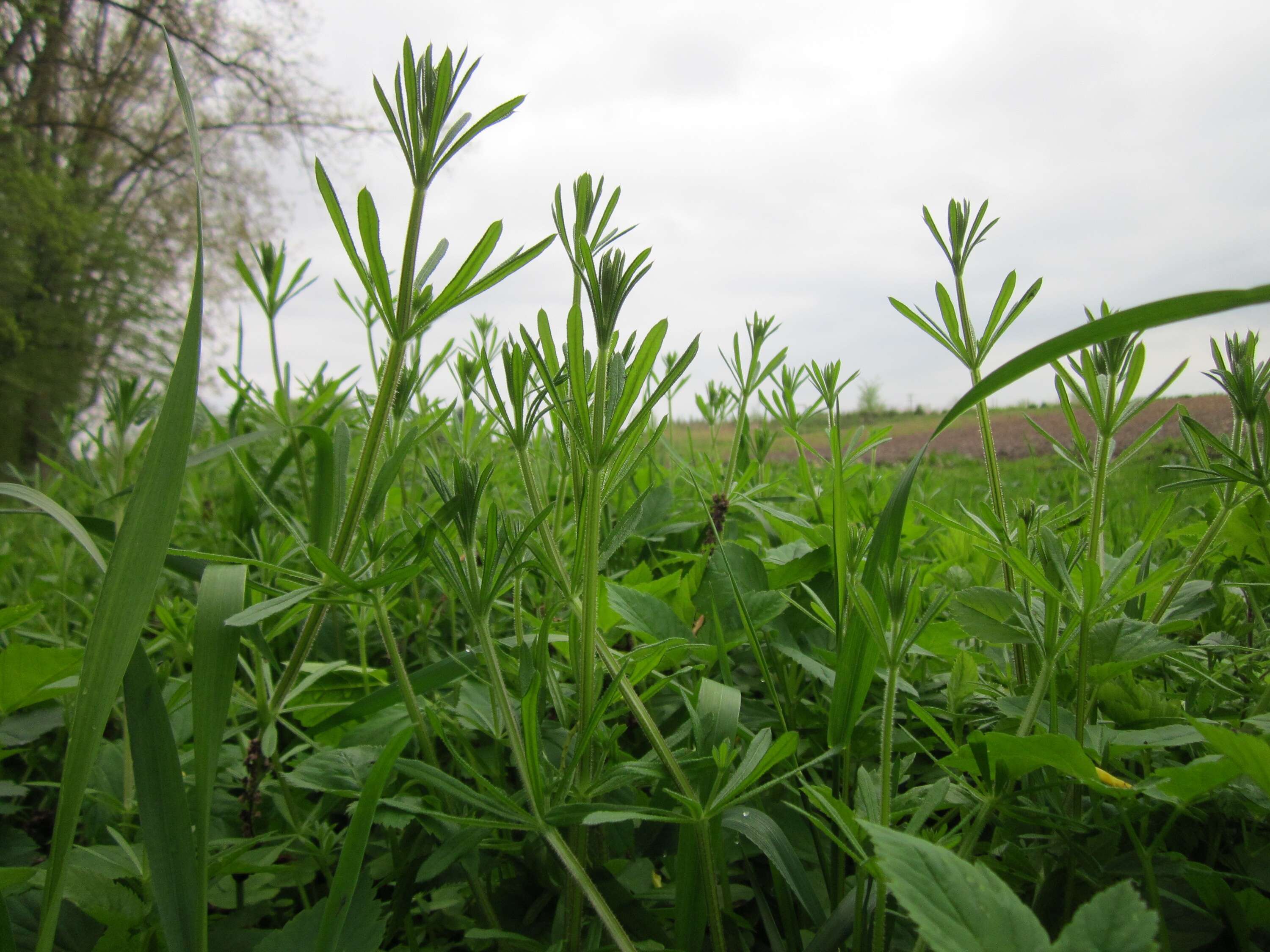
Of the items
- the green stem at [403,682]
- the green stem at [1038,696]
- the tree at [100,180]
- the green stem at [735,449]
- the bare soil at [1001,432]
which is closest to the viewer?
the green stem at [1038,696]

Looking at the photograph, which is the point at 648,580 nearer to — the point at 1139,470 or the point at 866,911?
the point at 866,911

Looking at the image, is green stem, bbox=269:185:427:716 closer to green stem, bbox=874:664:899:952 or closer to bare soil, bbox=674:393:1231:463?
green stem, bbox=874:664:899:952

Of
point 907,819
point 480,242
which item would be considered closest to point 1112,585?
point 907,819

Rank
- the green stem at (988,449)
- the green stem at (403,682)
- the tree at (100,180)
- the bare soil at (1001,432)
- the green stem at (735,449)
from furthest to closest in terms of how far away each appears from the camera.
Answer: the tree at (100,180) → the bare soil at (1001,432) → the green stem at (735,449) → the green stem at (988,449) → the green stem at (403,682)

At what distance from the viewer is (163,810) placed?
0.55m

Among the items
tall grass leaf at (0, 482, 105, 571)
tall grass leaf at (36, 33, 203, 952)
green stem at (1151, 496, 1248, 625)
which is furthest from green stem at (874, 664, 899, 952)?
tall grass leaf at (0, 482, 105, 571)

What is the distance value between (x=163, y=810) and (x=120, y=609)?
0.58 feet

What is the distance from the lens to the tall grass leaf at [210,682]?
0.52 m

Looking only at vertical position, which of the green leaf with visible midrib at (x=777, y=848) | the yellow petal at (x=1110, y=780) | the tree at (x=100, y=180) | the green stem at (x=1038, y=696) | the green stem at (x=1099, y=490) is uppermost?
the tree at (x=100, y=180)

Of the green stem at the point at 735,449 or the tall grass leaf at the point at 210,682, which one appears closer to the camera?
the tall grass leaf at the point at 210,682

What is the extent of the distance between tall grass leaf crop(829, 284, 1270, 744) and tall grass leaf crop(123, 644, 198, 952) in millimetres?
565

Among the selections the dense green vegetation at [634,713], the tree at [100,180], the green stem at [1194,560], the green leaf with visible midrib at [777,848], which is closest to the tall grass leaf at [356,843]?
the dense green vegetation at [634,713]

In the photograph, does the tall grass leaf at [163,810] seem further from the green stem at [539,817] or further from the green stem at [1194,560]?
the green stem at [1194,560]

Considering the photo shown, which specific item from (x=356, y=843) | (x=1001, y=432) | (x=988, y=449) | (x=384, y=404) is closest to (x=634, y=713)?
(x=356, y=843)
